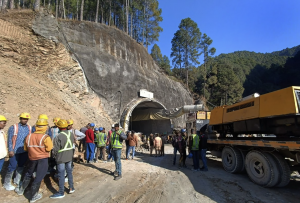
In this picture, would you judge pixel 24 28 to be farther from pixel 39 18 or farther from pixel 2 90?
pixel 2 90

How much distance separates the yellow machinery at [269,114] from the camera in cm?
452

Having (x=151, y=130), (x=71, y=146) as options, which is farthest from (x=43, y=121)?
(x=151, y=130)

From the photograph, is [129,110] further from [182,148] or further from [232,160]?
[232,160]

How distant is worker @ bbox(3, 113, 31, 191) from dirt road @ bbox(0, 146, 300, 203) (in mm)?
284

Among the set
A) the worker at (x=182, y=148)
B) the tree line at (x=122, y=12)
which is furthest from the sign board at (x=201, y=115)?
the tree line at (x=122, y=12)

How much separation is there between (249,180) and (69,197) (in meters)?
5.10

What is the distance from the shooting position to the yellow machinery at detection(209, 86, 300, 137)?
452cm

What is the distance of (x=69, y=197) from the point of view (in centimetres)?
397

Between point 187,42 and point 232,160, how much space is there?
3430 cm

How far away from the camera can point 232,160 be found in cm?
644

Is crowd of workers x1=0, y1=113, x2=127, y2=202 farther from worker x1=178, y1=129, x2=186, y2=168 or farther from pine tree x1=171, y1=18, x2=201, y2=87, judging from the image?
pine tree x1=171, y1=18, x2=201, y2=87

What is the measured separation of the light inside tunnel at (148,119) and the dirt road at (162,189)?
14453 mm

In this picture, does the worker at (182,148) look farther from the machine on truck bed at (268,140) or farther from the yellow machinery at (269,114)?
the yellow machinery at (269,114)

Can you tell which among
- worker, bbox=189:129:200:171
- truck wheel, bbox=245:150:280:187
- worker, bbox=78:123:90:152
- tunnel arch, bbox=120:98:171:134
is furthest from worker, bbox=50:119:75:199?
tunnel arch, bbox=120:98:171:134
